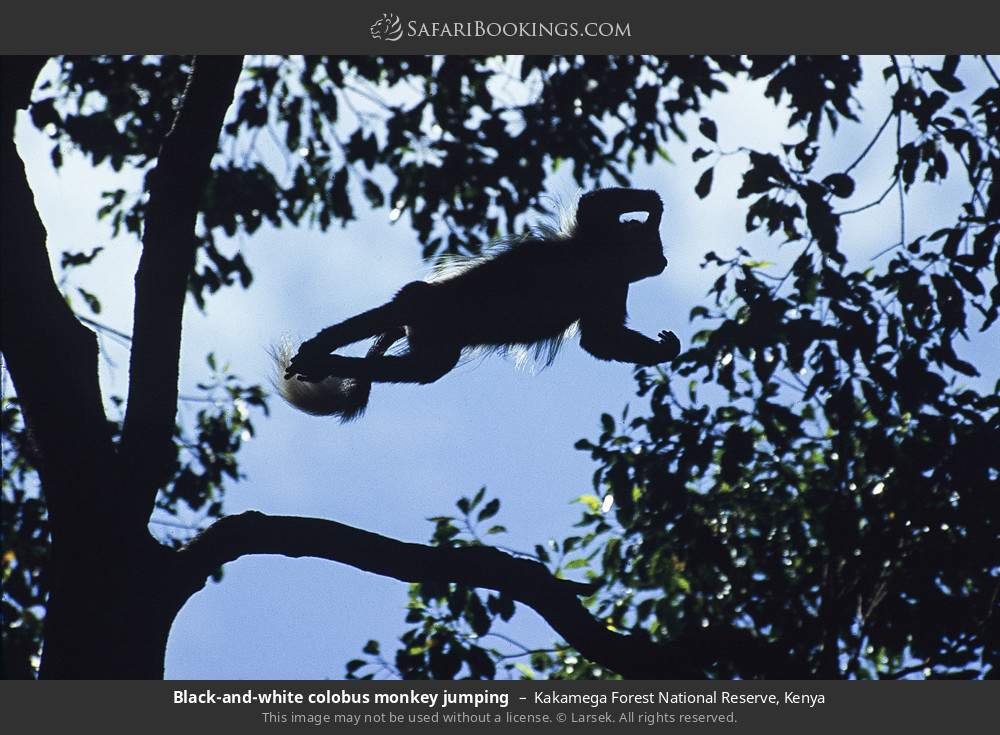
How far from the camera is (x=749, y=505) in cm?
510

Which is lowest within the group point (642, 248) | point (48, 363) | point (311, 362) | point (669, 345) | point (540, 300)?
point (48, 363)

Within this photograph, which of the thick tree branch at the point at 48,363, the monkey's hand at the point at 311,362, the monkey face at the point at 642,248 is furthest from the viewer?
the monkey face at the point at 642,248

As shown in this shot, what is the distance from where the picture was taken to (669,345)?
5.04 meters

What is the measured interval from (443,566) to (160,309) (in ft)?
4.68

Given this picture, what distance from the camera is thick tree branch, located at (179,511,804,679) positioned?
336cm

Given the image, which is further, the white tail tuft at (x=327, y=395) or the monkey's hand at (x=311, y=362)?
the white tail tuft at (x=327, y=395)

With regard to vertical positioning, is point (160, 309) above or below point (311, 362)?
below

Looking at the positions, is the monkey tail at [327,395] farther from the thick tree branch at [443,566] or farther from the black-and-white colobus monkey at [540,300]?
the thick tree branch at [443,566]

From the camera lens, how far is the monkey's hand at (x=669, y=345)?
502cm

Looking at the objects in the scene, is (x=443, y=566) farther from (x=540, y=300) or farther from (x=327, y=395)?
(x=327, y=395)

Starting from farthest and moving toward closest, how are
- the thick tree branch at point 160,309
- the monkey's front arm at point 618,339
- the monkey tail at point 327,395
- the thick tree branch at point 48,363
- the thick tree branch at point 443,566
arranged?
the monkey tail at point 327,395 < the monkey's front arm at point 618,339 < the thick tree branch at point 160,309 < the thick tree branch at point 443,566 < the thick tree branch at point 48,363

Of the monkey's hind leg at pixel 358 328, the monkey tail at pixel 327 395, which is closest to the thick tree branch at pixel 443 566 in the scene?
the monkey's hind leg at pixel 358 328

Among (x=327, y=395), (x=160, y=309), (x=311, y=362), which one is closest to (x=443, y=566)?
(x=160, y=309)

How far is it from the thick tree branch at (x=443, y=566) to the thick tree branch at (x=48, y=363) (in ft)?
1.45
